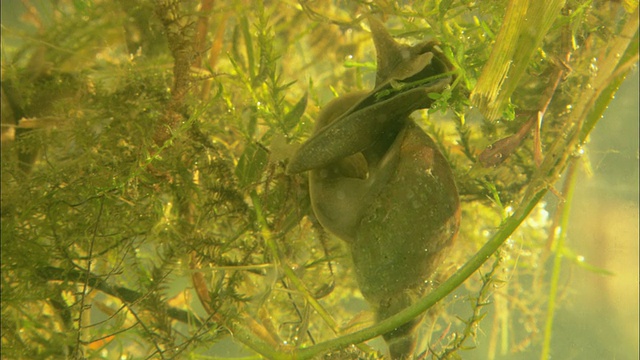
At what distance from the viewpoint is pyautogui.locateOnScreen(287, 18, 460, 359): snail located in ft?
3.87

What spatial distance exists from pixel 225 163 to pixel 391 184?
727mm

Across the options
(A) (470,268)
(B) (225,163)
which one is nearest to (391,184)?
(A) (470,268)

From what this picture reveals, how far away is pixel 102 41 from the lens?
7.63 ft

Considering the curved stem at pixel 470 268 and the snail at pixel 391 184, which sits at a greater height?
the snail at pixel 391 184

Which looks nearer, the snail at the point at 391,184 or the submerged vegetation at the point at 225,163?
the snail at the point at 391,184

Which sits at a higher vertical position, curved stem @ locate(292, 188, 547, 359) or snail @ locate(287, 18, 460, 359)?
snail @ locate(287, 18, 460, 359)

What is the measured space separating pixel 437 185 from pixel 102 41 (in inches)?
76.6

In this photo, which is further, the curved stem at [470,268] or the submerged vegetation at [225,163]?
the submerged vegetation at [225,163]

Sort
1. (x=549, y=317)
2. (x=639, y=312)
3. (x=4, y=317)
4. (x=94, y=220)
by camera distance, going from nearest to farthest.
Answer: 1. (x=94, y=220)
2. (x=4, y=317)
3. (x=549, y=317)
4. (x=639, y=312)

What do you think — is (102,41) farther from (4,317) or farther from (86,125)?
(4,317)

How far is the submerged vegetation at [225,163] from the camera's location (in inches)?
54.5

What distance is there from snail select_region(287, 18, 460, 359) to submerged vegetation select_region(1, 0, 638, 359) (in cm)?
9

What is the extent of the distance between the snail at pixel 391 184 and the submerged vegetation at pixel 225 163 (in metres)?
0.09

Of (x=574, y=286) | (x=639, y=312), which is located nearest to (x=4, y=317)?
(x=574, y=286)
